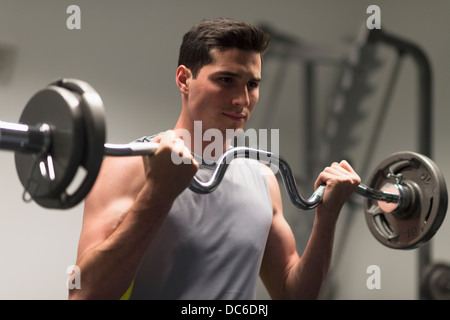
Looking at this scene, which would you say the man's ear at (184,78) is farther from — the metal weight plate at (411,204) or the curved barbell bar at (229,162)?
the metal weight plate at (411,204)

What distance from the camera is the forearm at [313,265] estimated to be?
1.29 meters

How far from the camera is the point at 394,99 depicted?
3197 mm

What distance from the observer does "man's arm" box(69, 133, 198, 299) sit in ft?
3.04

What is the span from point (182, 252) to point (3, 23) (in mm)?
1689

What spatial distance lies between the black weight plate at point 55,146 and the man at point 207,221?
0.21 metres

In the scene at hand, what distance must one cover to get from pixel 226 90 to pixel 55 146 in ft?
1.75

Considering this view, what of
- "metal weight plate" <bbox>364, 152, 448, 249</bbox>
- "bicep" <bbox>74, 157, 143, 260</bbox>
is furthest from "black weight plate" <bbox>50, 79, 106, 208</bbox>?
"metal weight plate" <bbox>364, 152, 448, 249</bbox>

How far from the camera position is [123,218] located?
41.8 inches

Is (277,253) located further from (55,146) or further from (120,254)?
(55,146)

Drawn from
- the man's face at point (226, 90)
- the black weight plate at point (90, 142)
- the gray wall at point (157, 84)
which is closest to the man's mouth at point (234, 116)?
the man's face at point (226, 90)

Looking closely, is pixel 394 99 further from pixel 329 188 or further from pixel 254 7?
pixel 329 188

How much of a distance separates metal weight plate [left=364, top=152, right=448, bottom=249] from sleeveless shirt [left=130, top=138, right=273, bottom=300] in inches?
17.2

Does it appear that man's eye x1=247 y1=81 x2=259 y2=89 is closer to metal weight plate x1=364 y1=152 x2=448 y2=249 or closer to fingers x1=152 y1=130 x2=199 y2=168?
fingers x1=152 y1=130 x2=199 y2=168

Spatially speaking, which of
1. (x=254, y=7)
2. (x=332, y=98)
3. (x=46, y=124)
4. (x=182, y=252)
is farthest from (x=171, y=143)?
(x=332, y=98)
